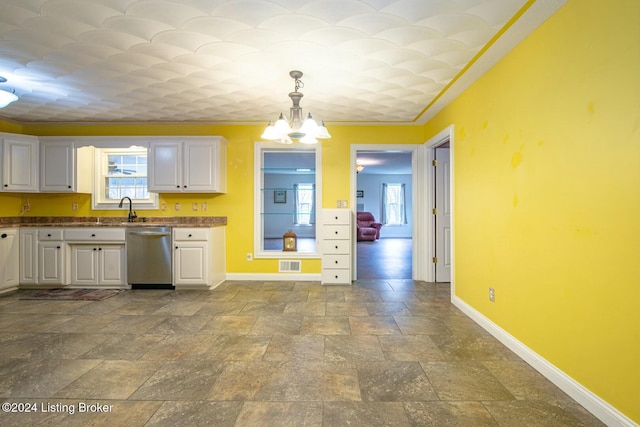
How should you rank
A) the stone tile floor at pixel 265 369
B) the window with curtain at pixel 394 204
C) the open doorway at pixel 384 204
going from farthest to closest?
the window with curtain at pixel 394 204 → the open doorway at pixel 384 204 → the stone tile floor at pixel 265 369

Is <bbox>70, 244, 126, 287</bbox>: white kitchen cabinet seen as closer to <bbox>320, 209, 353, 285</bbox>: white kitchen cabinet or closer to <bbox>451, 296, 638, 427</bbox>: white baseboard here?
<bbox>320, 209, 353, 285</bbox>: white kitchen cabinet

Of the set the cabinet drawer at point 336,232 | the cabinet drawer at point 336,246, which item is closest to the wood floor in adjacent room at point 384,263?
the cabinet drawer at point 336,246

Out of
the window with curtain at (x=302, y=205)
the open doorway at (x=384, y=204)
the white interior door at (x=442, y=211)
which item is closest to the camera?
the white interior door at (x=442, y=211)

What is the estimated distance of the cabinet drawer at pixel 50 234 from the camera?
159 inches

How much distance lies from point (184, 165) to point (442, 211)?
376 centimetres

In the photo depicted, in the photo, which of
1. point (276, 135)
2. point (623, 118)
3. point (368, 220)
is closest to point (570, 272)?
point (623, 118)

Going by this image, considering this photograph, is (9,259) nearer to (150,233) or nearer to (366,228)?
(150,233)

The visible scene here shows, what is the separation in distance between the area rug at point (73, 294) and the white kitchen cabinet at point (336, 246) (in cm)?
278

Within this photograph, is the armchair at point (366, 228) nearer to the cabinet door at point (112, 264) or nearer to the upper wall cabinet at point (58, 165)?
the cabinet door at point (112, 264)

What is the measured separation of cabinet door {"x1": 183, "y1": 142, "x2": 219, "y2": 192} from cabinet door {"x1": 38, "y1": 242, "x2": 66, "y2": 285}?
1849mm

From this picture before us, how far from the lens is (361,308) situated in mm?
3279

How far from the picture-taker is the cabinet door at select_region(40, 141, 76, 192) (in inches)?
167

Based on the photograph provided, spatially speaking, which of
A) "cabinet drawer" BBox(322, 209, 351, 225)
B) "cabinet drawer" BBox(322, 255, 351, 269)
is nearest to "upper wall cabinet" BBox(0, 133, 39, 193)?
"cabinet drawer" BBox(322, 209, 351, 225)

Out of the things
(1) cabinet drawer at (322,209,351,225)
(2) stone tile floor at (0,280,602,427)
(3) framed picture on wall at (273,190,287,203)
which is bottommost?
(2) stone tile floor at (0,280,602,427)
